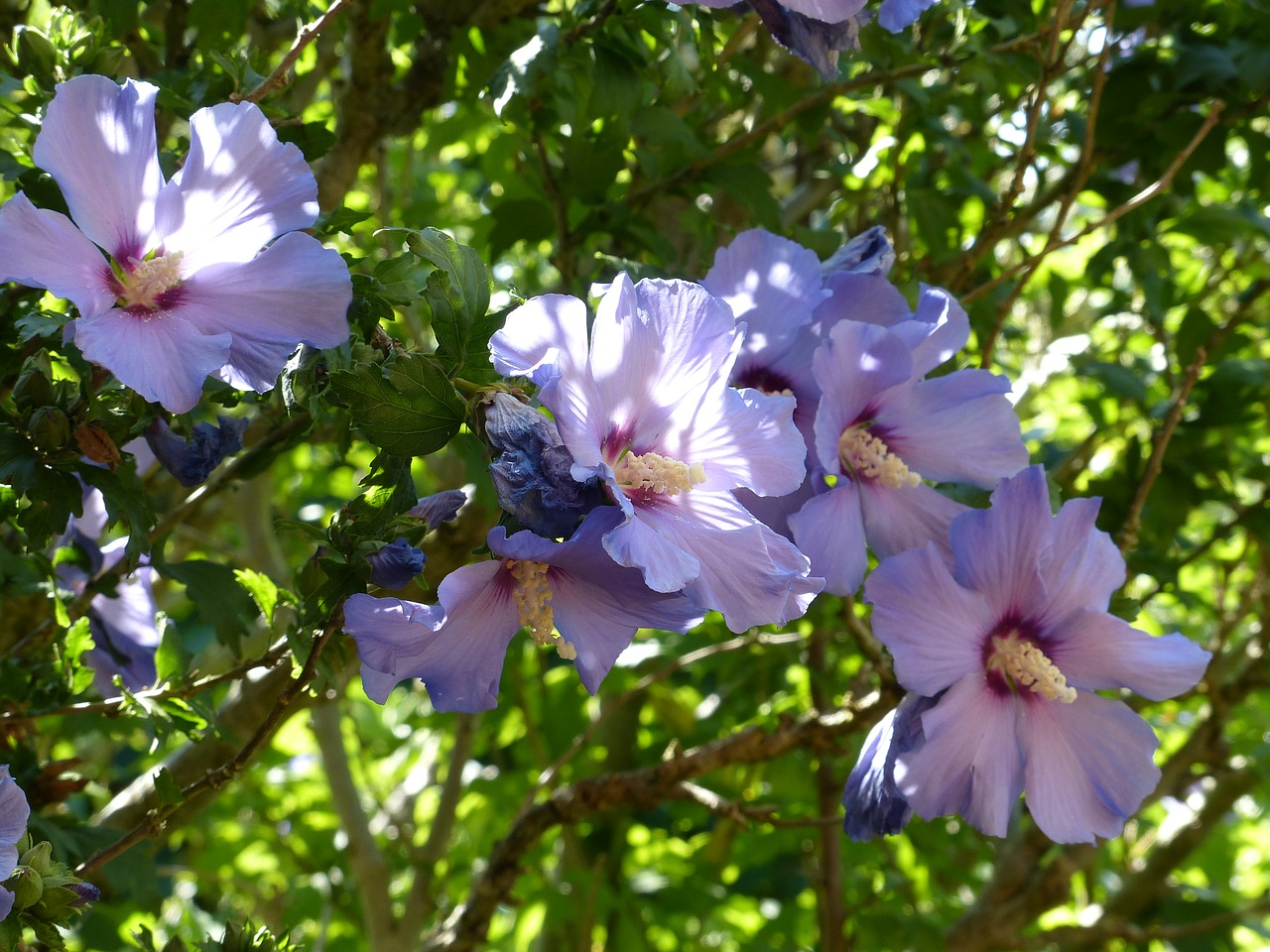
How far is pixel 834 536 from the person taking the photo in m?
1.16

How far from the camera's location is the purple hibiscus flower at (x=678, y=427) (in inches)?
34.7

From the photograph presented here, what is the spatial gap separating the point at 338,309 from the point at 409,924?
1.91 m

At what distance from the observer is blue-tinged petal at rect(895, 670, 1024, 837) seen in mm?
1117

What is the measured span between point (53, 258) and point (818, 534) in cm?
70

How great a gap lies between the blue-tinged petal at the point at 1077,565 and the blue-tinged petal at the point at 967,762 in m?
0.11

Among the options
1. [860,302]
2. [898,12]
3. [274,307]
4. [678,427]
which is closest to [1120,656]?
[860,302]

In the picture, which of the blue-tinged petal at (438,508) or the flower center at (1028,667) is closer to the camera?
the blue-tinged petal at (438,508)

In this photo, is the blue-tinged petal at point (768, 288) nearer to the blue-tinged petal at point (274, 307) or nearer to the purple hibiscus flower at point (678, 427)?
the purple hibiscus flower at point (678, 427)

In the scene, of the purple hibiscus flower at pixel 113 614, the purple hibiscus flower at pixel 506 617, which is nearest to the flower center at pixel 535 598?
the purple hibiscus flower at pixel 506 617

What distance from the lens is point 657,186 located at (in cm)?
182

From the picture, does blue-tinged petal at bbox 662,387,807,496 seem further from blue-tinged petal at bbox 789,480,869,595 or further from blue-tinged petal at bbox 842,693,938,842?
blue-tinged petal at bbox 842,693,938,842

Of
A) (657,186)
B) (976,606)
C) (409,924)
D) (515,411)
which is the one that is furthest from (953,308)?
(409,924)

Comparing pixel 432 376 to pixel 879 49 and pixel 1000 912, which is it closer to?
pixel 879 49

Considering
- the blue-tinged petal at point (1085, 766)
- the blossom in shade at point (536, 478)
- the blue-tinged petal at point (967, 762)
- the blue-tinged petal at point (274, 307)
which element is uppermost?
the blue-tinged petal at point (274, 307)
